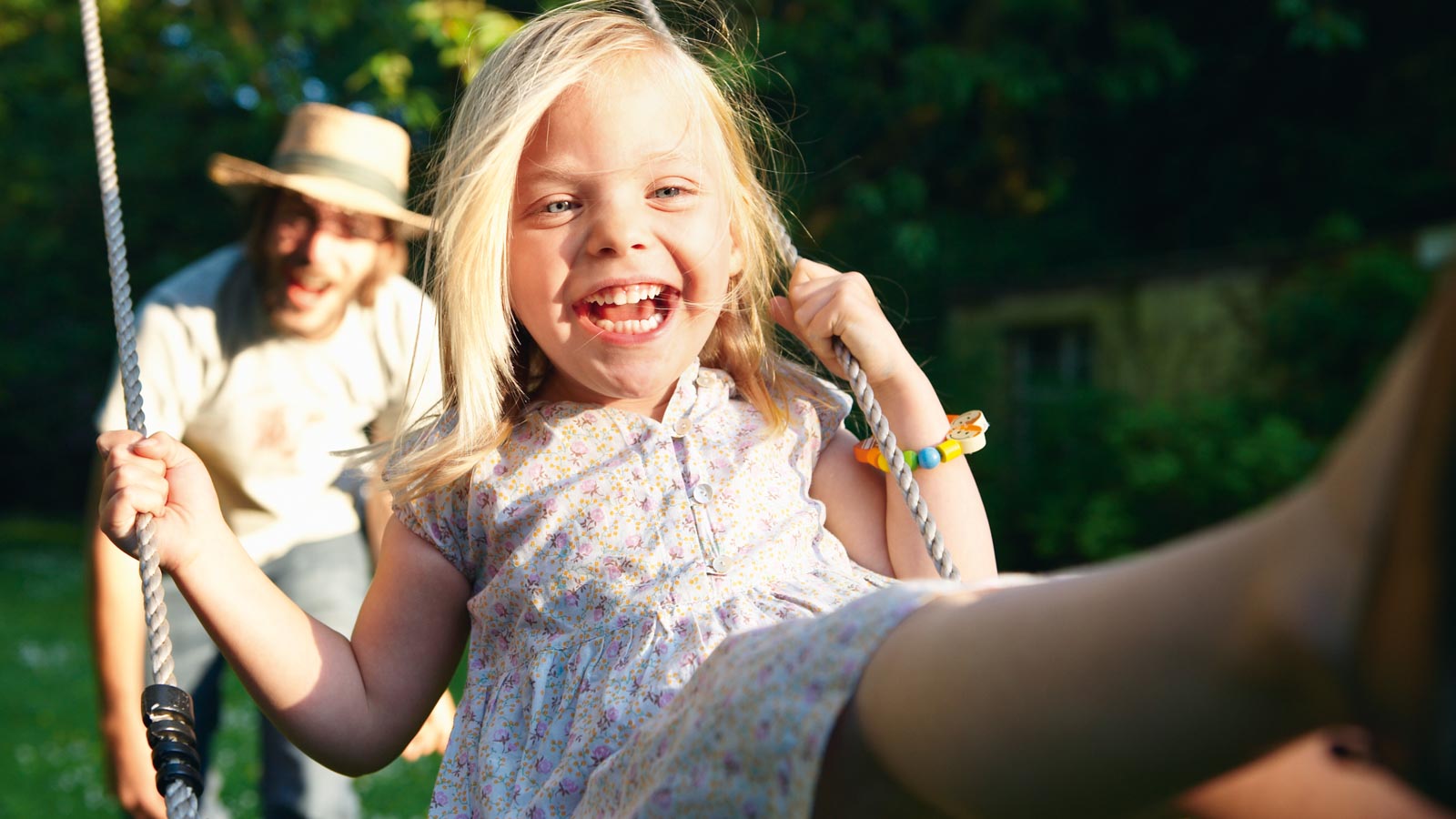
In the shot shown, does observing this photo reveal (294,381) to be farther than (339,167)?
No

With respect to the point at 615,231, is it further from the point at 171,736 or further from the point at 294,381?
the point at 294,381

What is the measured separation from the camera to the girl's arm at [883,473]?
1638mm

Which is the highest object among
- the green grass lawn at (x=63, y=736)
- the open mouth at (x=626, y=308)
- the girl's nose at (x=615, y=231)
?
the girl's nose at (x=615, y=231)

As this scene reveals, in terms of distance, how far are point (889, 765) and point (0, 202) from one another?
13057 mm

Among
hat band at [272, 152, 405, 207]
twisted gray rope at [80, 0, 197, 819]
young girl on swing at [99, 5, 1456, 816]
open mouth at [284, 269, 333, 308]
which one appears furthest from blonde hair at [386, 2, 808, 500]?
hat band at [272, 152, 405, 207]

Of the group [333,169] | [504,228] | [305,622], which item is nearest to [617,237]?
[504,228]

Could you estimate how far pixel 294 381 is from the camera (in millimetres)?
2744

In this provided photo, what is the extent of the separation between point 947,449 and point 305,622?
0.80m

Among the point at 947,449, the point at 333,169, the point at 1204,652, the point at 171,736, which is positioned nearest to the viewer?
the point at 1204,652

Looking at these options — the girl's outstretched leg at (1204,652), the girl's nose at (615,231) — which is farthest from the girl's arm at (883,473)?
the girl's outstretched leg at (1204,652)

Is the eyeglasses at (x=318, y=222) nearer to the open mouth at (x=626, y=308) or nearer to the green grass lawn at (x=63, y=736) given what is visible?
the green grass lawn at (x=63, y=736)

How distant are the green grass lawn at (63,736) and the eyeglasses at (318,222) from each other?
3.35ft

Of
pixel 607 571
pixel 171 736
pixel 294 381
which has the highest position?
pixel 607 571

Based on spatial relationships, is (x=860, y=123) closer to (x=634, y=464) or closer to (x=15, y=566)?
(x=634, y=464)
